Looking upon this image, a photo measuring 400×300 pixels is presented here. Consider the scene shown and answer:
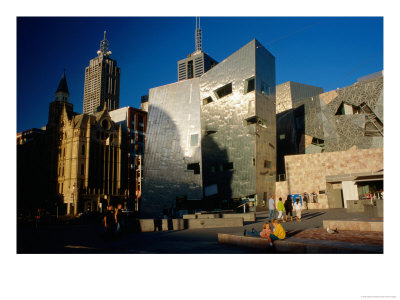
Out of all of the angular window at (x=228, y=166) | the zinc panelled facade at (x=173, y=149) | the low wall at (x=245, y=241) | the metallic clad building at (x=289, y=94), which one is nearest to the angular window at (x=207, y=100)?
the zinc panelled facade at (x=173, y=149)

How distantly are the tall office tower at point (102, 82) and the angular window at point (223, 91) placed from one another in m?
114

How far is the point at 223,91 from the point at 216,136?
5166mm

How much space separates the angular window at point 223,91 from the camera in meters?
35.3

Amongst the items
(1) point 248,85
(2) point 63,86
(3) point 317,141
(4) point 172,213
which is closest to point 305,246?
(4) point 172,213

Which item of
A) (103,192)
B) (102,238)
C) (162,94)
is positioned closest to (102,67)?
(103,192)

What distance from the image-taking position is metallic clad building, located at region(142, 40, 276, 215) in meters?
33.2

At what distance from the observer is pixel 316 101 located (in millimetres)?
43469

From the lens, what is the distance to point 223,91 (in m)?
35.9

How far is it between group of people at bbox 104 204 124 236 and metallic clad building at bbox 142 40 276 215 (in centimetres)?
1879

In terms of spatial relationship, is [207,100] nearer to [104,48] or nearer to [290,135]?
[290,135]

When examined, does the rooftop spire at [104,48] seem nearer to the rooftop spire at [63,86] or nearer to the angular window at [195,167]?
the rooftop spire at [63,86]
